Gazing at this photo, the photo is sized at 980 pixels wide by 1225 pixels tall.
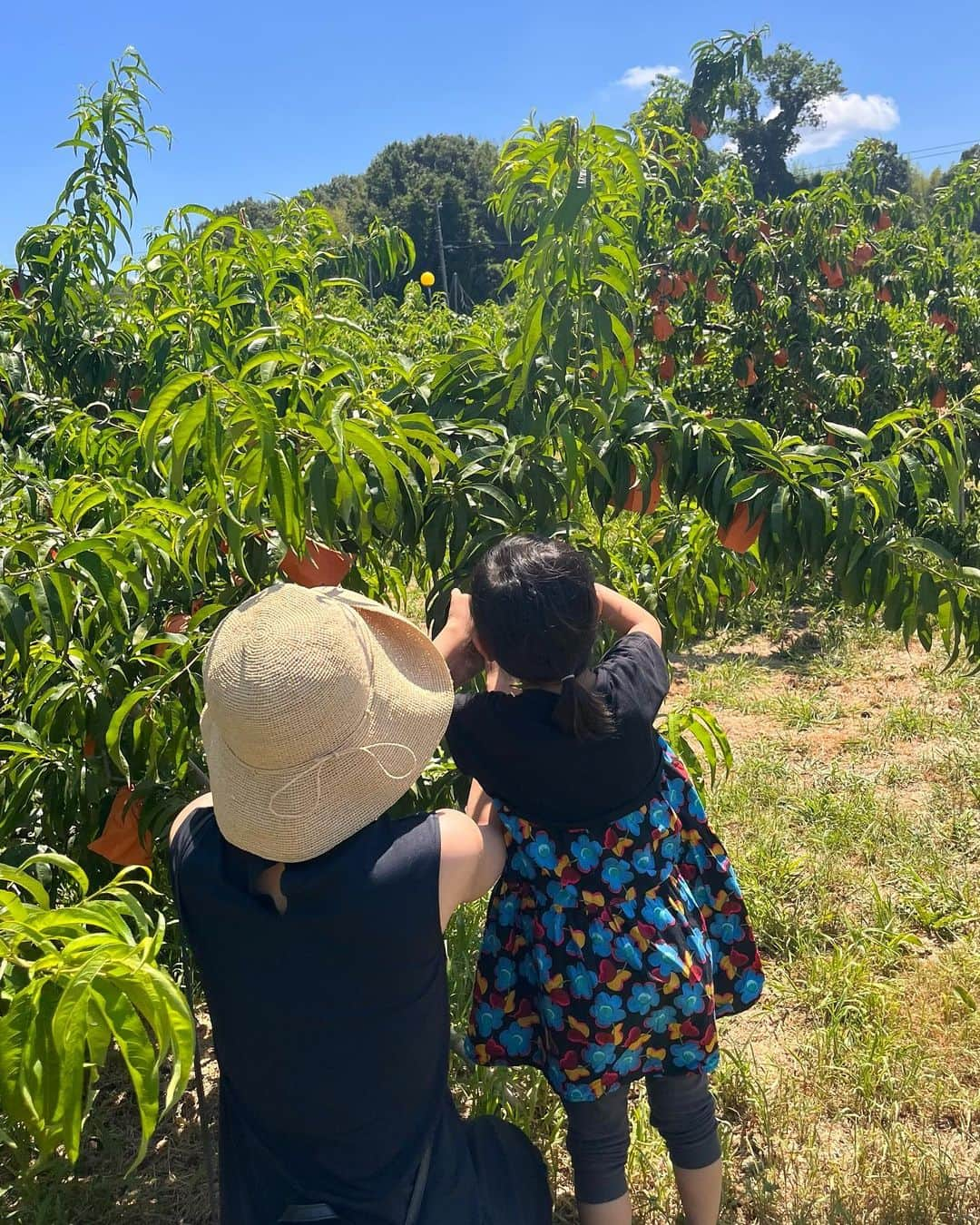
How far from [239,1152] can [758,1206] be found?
1127 millimetres

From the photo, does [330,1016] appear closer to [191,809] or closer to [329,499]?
[191,809]

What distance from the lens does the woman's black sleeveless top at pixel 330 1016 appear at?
3.61 feet

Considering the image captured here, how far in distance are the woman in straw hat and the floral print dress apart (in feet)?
0.73

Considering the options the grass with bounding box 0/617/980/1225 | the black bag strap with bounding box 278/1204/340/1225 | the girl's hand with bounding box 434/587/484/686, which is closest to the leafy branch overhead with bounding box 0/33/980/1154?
the girl's hand with bounding box 434/587/484/686

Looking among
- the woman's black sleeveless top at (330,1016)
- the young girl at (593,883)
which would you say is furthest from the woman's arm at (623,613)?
the woman's black sleeveless top at (330,1016)

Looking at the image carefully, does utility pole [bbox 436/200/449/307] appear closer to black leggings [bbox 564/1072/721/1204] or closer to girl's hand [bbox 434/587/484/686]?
girl's hand [bbox 434/587/484/686]

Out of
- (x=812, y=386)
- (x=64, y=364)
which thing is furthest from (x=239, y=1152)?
(x=812, y=386)

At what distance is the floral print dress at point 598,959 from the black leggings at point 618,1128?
61mm

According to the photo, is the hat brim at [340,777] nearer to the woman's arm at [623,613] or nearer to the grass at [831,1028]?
the woman's arm at [623,613]

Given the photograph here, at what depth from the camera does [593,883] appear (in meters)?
1.44

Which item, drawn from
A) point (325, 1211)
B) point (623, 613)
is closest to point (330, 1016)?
point (325, 1211)

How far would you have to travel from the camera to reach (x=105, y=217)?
2.72m

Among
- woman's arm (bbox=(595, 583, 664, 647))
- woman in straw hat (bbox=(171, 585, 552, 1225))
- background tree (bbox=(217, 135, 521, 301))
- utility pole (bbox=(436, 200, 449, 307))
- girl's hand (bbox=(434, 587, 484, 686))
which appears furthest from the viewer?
background tree (bbox=(217, 135, 521, 301))

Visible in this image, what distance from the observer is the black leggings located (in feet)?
4.93
